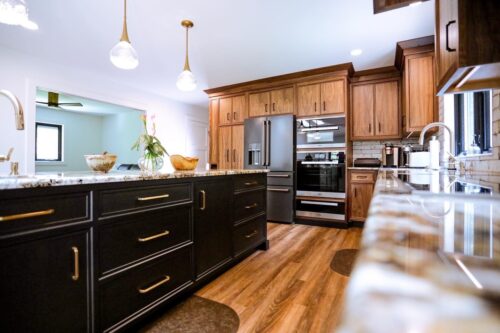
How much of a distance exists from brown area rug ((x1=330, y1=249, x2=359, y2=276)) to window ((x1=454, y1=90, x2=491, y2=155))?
1.39 metres

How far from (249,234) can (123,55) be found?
1.84 meters

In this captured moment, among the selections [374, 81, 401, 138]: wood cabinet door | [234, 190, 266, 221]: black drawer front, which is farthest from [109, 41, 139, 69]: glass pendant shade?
[374, 81, 401, 138]: wood cabinet door

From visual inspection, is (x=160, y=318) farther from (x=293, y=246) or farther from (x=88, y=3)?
(x=88, y=3)

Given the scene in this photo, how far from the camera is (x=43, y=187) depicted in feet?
3.15

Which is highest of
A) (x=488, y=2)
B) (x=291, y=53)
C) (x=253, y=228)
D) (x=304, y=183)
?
(x=291, y=53)

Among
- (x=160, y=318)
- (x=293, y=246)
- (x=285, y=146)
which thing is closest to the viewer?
(x=160, y=318)

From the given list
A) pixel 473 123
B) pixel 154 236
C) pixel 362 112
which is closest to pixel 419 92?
pixel 362 112

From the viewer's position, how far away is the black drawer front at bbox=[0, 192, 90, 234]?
0.88m

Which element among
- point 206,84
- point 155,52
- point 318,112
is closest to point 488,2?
point 318,112

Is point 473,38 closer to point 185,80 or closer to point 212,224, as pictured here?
point 212,224

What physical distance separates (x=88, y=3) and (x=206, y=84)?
2.40 m

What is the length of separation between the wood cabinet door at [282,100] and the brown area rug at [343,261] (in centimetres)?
229

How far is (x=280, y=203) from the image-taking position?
12.8 feet

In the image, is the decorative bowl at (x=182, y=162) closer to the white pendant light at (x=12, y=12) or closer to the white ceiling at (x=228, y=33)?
the white pendant light at (x=12, y=12)
